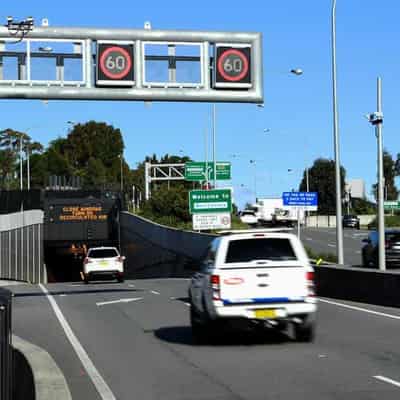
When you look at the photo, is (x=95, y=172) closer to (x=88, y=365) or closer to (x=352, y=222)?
(x=352, y=222)

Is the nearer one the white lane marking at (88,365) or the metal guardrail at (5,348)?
the metal guardrail at (5,348)

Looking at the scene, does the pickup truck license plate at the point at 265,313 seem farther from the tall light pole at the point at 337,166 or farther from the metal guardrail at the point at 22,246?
the metal guardrail at the point at 22,246

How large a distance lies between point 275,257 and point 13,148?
120496 millimetres

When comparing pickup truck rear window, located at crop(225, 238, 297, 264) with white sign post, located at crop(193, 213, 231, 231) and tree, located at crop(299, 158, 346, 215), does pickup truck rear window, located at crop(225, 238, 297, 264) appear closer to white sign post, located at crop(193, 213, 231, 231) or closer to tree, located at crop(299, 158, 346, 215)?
white sign post, located at crop(193, 213, 231, 231)

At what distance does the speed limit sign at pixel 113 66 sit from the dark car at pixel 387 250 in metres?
20.0

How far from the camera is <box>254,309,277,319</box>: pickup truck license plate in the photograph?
Answer: 48.5ft

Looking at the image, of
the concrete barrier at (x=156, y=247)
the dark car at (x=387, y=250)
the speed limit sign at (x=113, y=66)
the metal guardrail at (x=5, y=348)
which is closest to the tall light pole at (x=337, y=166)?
the dark car at (x=387, y=250)

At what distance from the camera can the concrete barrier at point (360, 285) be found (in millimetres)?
22145

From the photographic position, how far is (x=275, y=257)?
607 inches

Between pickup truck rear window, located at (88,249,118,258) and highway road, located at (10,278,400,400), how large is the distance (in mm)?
20471

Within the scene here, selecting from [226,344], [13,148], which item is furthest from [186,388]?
[13,148]

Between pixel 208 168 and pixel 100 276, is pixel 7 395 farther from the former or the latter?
pixel 208 168

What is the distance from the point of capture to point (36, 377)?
9.91 m

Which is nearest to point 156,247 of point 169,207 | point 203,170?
point 203,170
